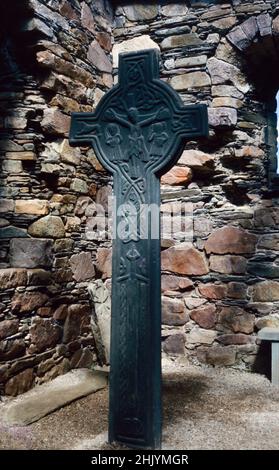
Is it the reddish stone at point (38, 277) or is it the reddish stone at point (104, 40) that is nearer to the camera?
the reddish stone at point (38, 277)

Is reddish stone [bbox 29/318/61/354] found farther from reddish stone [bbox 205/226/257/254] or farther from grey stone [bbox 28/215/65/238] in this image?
reddish stone [bbox 205/226/257/254]

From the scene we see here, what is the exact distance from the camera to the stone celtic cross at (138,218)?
2334 mm

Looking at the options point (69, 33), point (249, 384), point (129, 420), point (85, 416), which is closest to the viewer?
point (129, 420)

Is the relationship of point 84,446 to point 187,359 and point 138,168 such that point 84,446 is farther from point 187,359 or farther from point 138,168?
point 187,359

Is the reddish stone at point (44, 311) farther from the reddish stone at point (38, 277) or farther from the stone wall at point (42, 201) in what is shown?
the reddish stone at point (38, 277)

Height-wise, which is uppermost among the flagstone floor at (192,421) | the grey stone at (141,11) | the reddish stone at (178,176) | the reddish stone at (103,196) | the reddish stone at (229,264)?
the grey stone at (141,11)

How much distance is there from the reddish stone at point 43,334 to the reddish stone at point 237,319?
143 cm

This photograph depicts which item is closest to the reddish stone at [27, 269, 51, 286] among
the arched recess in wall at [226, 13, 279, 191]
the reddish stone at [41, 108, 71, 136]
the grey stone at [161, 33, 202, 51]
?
the reddish stone at [41, 108, 71, 136]

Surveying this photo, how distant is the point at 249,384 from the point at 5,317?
6.29ft

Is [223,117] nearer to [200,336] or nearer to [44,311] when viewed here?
[200,336]

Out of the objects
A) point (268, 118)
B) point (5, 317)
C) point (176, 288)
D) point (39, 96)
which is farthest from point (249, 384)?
point (39, 96)

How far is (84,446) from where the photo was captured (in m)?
2.40

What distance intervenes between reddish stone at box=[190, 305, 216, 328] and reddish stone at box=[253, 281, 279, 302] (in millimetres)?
383

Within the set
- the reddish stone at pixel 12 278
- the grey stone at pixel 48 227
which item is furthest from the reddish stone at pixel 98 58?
the reddish stone at pixel 12 278
